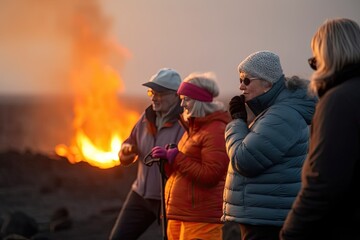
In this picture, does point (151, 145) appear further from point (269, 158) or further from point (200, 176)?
point (269, 158)

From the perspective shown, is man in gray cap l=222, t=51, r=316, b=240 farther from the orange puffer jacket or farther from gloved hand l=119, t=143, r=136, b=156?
gloved hand l=119, t=143, r=136, b=156

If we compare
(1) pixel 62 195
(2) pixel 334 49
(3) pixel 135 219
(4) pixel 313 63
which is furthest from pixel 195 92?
(1) pixel 62 195

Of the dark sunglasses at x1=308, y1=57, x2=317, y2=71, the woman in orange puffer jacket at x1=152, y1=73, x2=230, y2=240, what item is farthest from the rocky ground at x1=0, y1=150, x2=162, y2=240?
the dark sunglasses at x1=308, y1=57, x2=317, y2=71

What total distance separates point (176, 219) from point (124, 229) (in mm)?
1225

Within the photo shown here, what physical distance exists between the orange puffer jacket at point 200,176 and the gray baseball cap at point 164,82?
1030 millimetres

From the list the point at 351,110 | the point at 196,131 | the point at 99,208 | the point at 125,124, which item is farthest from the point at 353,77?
the point at 99,208

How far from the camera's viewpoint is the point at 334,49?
12.8ft

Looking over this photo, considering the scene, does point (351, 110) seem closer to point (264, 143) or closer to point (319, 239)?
point (319, 239)

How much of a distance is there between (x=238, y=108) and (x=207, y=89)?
1271 millimetres

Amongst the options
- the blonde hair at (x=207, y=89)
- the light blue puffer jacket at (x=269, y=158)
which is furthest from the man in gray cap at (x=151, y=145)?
the light blue puffer jacket at (x=269, y=158)

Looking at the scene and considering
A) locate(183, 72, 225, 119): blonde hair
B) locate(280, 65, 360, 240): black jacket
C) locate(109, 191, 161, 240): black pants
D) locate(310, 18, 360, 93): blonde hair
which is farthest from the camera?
locate(109, 191, 161, 240): black pants

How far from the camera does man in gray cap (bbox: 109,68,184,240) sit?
7324 mm

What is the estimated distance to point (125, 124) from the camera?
14625 mm

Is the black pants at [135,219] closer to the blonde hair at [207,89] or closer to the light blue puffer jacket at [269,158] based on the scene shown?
the blonde hair at [207,89]
